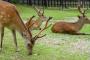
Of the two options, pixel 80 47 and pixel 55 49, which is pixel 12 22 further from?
pixel 80 47

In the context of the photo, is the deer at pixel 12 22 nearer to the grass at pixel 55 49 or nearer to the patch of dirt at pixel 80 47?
the grass at pixel 55 49

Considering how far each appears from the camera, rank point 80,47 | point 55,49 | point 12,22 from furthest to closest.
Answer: point 80,47 → point 55,49 → point 12,22

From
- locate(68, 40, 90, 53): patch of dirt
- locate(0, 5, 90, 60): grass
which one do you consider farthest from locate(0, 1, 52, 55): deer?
locate(68, 40, 90, 53): patch of dirt

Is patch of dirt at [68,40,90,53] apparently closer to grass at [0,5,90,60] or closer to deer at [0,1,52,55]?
grass at [0,5,90,60]

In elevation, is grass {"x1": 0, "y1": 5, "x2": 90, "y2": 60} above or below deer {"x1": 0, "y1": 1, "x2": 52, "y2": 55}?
below

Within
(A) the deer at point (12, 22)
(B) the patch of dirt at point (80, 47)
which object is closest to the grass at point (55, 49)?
(B) the patch of dirt at point (80, 47)

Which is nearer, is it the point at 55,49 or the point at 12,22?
the point at 12,22

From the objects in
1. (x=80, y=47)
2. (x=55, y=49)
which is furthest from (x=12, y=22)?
(x=80, y=47)

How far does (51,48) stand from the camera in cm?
1074

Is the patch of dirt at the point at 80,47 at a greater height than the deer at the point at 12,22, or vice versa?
the deer at the point at 12,22

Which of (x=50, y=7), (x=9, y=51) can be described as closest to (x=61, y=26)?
(x=9, y=51)

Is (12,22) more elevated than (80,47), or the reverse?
(12,22)

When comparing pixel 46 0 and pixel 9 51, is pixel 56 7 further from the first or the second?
pixel 9 51

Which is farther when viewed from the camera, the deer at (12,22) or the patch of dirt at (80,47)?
the patch of dirt at (80,47)
